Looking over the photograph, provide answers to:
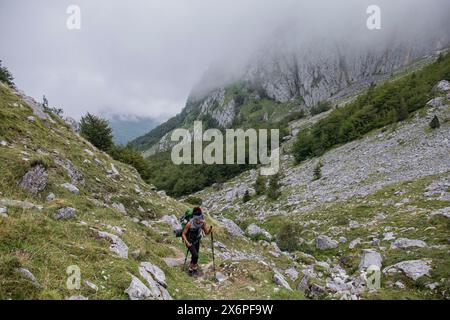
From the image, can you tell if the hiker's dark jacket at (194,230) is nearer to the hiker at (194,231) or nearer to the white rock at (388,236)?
the hiker at (194,231)

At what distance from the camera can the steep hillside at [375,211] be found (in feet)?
45.8

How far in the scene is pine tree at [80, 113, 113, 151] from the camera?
43000 millimetres

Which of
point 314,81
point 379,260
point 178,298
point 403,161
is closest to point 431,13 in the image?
point 314,81

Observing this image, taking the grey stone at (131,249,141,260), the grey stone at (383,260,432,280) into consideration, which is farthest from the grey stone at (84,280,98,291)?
the grey stone at (383,260,432,280)

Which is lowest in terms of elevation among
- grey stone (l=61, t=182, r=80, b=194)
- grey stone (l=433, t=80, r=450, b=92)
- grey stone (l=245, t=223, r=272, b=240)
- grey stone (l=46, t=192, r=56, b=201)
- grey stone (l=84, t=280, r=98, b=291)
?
grey stone (l=245, t=223, r=272, b=240)

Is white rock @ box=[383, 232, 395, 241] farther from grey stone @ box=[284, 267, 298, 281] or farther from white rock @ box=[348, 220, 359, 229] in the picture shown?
grey stone @ box=[284, 267, 298, 281]

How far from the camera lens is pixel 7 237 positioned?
26.2 ft

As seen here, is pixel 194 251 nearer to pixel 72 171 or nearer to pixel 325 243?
pixel 72 171

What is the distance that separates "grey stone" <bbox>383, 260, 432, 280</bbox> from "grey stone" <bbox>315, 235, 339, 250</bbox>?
7378 millimetres

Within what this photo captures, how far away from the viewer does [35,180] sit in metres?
→ 14.9

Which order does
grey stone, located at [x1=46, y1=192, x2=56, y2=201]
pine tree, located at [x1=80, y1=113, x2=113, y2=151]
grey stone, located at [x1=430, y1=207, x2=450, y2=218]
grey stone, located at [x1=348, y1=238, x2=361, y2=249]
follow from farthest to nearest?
pine tree, located at [x1=80, y1=113, x2=113, y2=151], grey stone, located at [x1=348, y1=238, x2=361, y2=249], grey stone, located at [x1=430, y1=207, x2=450, y2=218], grey stone, located at [x1=46, y1=192, x2=56, y2=201]

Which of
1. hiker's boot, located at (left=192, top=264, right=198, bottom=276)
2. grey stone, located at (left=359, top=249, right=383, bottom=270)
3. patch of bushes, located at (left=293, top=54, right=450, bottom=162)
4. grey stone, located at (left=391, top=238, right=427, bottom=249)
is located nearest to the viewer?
hiker's boot, located at (left=192, top=264, right=198, bottom=276)

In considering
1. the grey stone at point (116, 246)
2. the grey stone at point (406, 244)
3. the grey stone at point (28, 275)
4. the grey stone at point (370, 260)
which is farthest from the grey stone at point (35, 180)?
the grey stone at point (406, 244)

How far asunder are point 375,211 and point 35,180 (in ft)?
82.0
